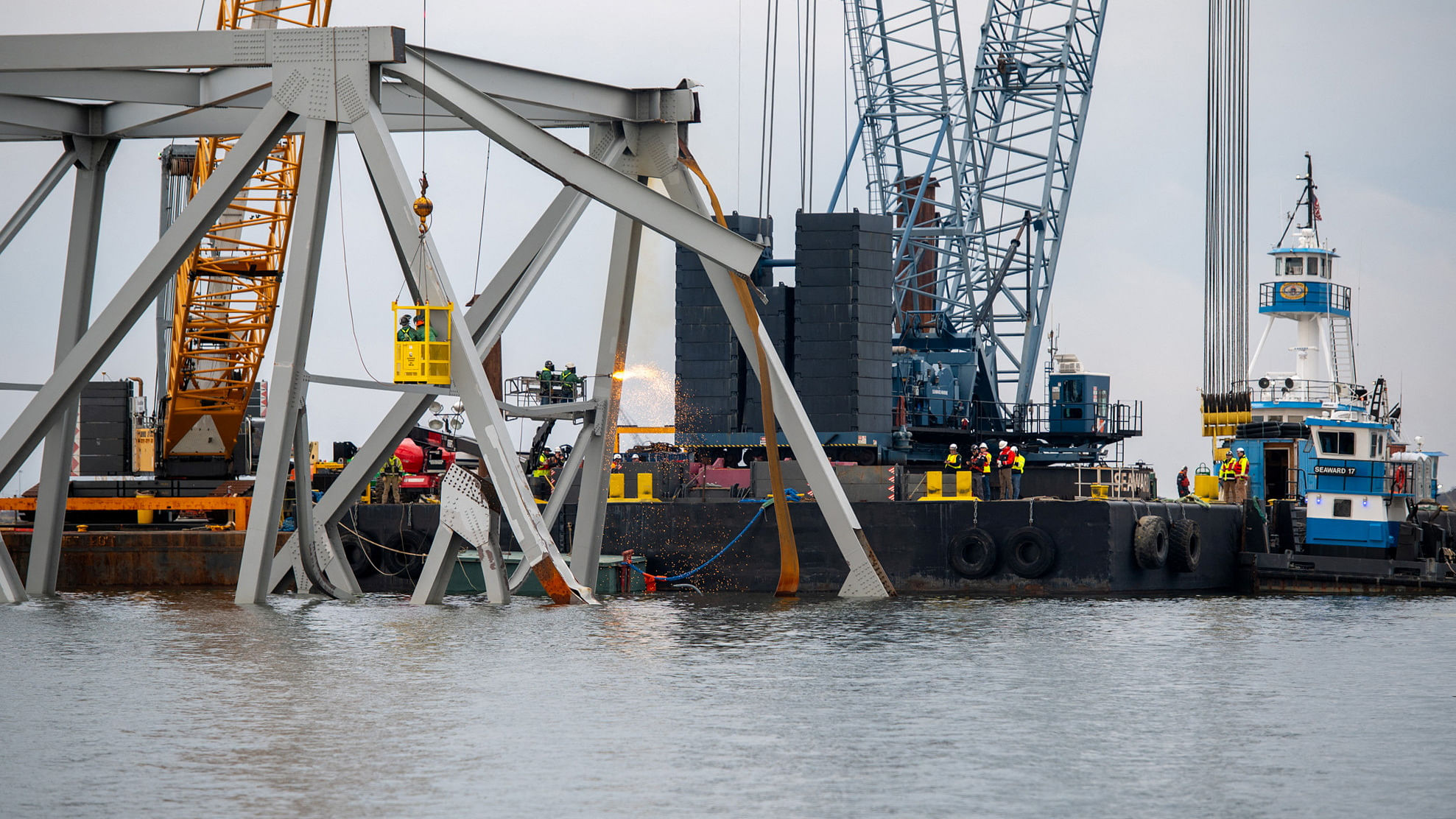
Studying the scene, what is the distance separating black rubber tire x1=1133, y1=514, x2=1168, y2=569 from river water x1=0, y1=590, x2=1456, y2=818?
9.09 meters

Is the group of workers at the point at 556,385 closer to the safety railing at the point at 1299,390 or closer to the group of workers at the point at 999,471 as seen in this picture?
the group of workers at the point at 999,471

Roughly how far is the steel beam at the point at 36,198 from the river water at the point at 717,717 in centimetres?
842

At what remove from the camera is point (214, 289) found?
4497cm

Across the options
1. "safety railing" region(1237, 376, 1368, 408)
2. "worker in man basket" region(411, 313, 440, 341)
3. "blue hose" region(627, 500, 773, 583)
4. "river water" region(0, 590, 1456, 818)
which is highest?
"safety railing" region(1237, 376, 1368, 408)

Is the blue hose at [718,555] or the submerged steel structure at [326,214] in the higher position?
the submerged steel structure at [326,214]

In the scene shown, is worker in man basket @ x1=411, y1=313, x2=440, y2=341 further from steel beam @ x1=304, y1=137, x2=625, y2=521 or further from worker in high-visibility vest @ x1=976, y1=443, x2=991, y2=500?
worker in high-visibility vest @ x1=976, y1=443, x2=991, y2=500

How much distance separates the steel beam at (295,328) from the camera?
91.6ft

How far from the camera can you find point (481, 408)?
27469mm

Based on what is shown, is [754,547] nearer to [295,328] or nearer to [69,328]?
[295,328]

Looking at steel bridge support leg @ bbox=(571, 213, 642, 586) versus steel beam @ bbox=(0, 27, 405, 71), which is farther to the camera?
steel bridge support leg @ bbox=(571, 213, 642, 586)

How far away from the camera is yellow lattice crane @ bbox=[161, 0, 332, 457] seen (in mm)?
43812

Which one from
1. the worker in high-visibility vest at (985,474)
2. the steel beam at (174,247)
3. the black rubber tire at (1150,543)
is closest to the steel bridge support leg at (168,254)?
the steel beam at (174,247)

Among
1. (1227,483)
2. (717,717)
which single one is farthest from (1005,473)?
(717,717)

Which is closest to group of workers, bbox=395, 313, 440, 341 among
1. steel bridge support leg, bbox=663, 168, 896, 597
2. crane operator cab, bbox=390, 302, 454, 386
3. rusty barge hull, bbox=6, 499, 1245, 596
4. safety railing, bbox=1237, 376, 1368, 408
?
crane operator cab, bbox=390, 302, 454, 386
